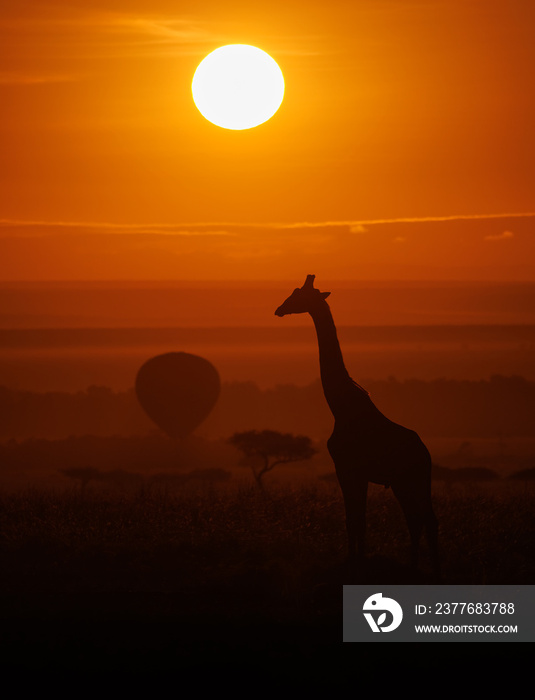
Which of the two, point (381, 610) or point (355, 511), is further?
point (355, 511)

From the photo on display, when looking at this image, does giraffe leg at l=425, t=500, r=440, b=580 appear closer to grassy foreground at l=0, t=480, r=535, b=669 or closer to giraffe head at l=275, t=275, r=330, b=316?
grassy foreground at l=0, t=480, r=535, b=669

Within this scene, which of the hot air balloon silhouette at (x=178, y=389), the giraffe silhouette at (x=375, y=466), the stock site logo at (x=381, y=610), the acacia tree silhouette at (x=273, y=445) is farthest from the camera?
the hot air balloon silhouette at (x=178, y=389)

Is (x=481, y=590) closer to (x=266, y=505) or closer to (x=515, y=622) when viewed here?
(x=515, y=622)

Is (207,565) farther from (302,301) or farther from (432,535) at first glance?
(302,301)

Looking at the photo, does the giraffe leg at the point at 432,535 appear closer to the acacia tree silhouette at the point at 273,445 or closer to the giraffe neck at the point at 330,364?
the giraffe neck at the point at 330,364

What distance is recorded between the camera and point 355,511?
50.6 ft

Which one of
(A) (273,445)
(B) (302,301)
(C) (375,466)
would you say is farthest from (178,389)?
(C) (375,466)

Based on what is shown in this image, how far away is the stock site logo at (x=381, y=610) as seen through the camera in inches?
555

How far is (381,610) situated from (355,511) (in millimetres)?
1603

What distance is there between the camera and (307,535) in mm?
19344

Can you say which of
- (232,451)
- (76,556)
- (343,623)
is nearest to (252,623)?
(343,623)

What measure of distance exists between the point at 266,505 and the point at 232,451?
110100 mm

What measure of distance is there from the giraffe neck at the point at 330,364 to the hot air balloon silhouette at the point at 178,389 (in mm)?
96568

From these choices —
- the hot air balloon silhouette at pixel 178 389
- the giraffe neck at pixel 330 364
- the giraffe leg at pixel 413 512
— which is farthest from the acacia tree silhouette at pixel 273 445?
the hot air balloon silhouette at pixel 178 389
